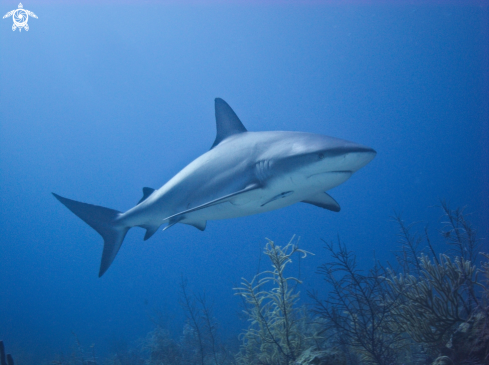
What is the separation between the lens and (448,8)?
36.2m

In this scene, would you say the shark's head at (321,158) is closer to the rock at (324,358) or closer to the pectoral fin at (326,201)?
the pectoral fin at (326,201)

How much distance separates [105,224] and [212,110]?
57.6 metres

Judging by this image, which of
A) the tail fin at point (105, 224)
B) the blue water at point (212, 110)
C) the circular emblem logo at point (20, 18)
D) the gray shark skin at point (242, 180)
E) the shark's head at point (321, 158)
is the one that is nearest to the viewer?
the shark's head at point (321, 158)

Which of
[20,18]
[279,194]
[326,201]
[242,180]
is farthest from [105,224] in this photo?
[20,18]

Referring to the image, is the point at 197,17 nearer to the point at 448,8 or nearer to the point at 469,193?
the point at 448,8

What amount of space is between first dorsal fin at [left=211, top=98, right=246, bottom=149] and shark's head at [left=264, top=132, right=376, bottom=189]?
1.66 metres

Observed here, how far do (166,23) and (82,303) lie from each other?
4133 inches

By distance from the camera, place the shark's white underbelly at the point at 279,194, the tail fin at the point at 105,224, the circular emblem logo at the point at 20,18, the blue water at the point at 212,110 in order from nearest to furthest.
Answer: the shark's white underbelly at the point at 279,194 → the tail fin at the point at 105,224 → the circular emblem logo at the point at 20,18 → the blue water at the point at 212,110

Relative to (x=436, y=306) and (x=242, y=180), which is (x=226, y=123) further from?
(x=436, y=306)

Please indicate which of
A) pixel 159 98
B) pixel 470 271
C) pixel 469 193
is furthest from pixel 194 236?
pixel 470 271

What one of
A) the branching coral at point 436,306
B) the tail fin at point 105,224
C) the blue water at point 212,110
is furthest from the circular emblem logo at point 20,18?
the branching coral at point 436,306

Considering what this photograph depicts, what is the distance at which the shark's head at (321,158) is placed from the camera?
2790 mm

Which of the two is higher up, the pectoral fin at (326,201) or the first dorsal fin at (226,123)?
the first dorsal fin at (226,123)

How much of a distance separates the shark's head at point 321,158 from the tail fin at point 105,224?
3.84 m
